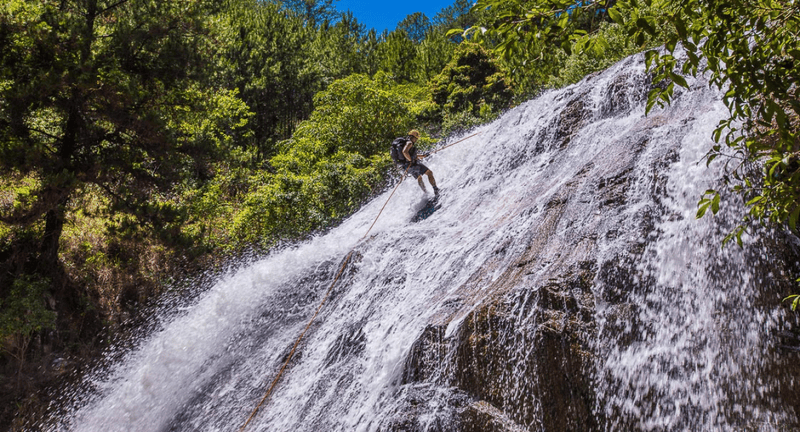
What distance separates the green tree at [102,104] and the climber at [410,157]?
4861 mm

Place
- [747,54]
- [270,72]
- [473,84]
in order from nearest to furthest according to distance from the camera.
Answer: [747,54] < [473,84] < [270,72]

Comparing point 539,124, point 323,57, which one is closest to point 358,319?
point 539,124

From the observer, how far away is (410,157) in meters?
9.30

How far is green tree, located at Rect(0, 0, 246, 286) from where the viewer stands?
8516 mm

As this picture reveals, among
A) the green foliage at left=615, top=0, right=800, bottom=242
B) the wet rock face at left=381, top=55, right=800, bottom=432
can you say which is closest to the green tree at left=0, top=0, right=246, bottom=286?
the wet rock face at left=381, top=55, right=800, bottom=432

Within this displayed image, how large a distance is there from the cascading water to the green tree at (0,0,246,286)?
394cm

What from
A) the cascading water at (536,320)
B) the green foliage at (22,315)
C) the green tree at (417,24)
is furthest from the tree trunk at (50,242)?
the green tree at (417,24)

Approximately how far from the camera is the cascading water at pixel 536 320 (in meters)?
3.38

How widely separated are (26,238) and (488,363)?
11.2m

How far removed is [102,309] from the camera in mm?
11469

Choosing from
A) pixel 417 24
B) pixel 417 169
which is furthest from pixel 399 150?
pixel 417 24

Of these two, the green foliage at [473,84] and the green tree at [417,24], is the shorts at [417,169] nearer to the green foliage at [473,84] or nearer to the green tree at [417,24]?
the green foliage at [473,84]

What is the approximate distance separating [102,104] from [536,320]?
32.4 feet

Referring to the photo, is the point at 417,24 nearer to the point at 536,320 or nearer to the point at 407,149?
the point at 407,149
